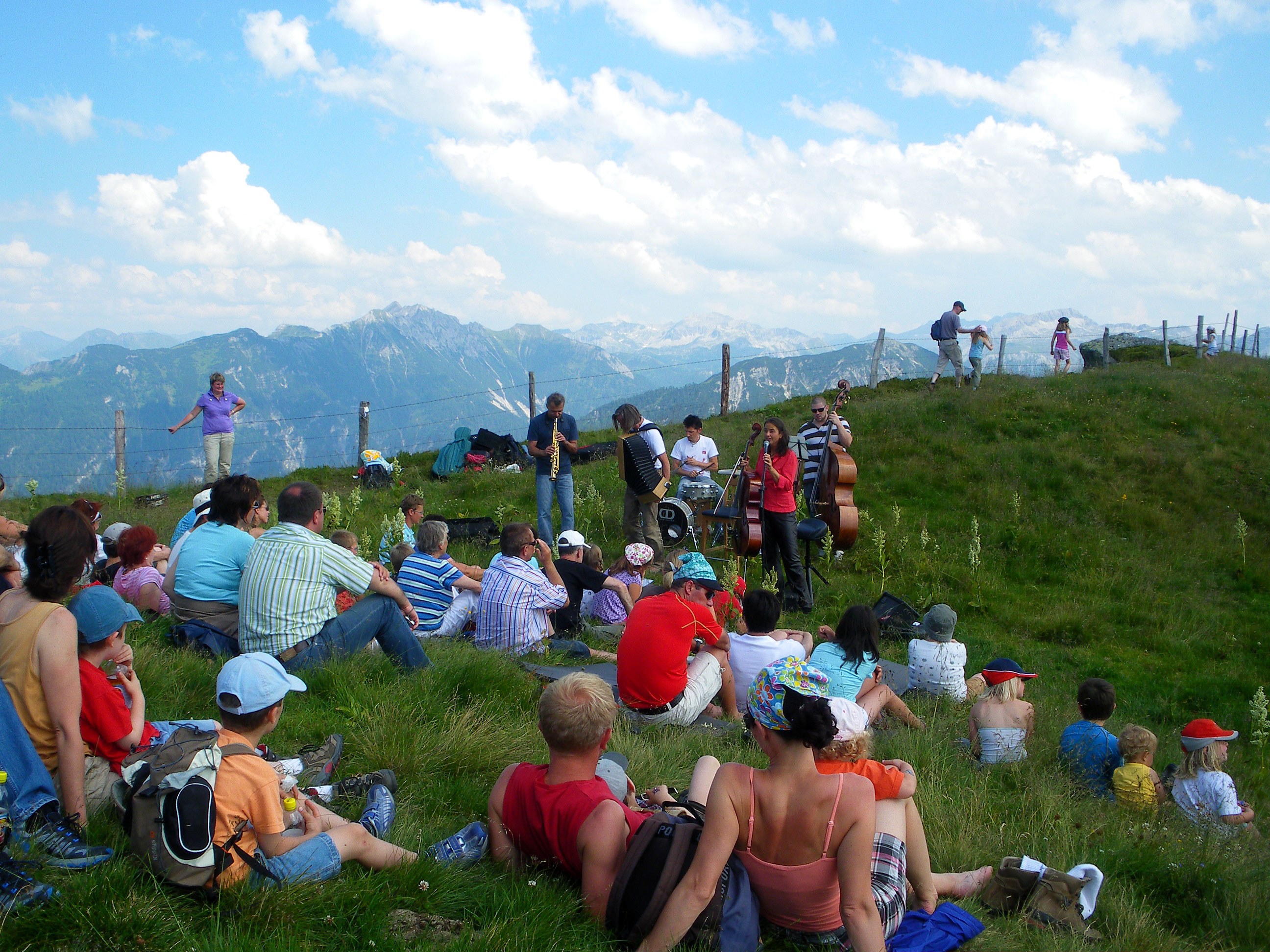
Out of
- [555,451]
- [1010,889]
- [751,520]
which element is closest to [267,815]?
[1010,889]

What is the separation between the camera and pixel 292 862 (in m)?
2.69

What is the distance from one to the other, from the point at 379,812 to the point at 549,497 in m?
7.12

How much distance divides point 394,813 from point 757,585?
606cm

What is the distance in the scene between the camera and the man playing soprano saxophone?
9953 mm

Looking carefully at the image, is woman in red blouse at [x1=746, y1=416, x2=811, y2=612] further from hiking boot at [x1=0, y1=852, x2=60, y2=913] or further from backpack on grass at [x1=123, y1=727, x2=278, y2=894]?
hiking boot at [x1=0, y1=852, x2=60, y2=913]

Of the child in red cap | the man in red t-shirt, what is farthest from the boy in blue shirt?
the man in red t-shirt

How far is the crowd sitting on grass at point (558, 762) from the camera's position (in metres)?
2.56

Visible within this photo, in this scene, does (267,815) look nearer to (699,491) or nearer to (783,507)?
(783,507)

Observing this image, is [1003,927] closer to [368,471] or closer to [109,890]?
[109,890]

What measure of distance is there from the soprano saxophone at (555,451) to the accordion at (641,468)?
0.84 m

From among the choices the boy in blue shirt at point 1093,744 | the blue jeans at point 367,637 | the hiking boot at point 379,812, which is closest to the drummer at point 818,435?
the boy in blue shirt at point 1093,744

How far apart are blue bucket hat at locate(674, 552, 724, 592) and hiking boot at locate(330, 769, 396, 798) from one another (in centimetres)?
208

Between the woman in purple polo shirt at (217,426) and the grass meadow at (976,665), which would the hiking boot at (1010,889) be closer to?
the grass meadow at (976,665)

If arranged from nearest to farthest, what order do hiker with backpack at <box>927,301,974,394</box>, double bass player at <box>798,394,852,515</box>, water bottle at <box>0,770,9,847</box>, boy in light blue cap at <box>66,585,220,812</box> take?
water bottle at <box>0,770,9,847</box> → boy in light blue cap at <box>66,585,220,812</box> → double bass player at <box>798,394,852,515</box> → hiker with backpack at <box>927,301,974,394</box>
